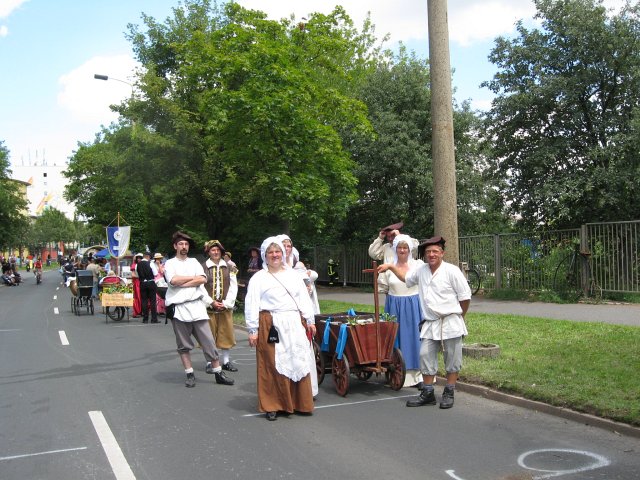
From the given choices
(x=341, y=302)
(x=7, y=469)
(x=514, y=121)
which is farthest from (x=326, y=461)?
(x=514, y=121)

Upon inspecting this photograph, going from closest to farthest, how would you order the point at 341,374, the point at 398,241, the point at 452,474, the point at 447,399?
the point at 452,474, the point at 447,399, the point at 341,374, the point at 398,241

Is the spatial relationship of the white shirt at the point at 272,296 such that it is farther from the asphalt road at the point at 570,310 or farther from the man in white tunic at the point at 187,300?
the asphalt road at the point at 570,310

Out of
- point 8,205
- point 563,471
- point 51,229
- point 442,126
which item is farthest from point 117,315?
point 51,229

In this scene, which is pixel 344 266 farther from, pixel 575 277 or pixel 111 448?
pixel 111 448

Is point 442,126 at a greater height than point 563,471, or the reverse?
point 442,126

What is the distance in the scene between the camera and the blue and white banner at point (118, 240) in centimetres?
2881

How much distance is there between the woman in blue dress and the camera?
7.78 metres

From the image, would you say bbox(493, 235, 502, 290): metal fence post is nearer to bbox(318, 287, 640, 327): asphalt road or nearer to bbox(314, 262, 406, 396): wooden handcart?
bbox(318, 287, 640, 327): asphalt road

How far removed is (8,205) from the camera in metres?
48.2

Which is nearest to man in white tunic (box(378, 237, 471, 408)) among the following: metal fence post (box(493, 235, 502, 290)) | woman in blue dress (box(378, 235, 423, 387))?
woman in blue dress (box(378, 235, 423, 387))

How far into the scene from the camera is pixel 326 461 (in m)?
5.15

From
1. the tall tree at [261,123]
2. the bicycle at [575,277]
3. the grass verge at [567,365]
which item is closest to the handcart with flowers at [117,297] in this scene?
the tall tree at [261,123]

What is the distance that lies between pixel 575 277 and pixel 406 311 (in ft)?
32.5

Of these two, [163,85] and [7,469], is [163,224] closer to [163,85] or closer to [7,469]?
[163,85]
